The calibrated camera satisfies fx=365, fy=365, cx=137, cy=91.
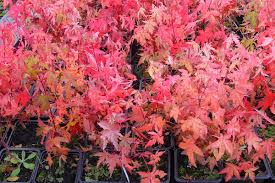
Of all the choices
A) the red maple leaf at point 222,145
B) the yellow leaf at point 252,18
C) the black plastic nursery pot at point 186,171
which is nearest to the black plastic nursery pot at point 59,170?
the black plastic nursery pot at point 186,171

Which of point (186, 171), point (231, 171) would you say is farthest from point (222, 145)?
point (186, 171)

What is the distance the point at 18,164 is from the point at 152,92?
1.12m

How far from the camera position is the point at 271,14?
2920 mm

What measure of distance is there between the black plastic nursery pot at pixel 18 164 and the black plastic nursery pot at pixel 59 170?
0.15ft

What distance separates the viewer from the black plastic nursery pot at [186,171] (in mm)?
2470

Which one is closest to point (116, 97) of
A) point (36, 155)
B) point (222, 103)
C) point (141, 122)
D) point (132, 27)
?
point (141, 122)

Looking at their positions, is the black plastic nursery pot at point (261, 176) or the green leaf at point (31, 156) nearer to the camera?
the black plastic nursery pot at point (261, 176)

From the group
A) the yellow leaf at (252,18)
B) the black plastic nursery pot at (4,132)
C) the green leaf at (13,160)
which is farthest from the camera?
the yellow leaf at (252,18)

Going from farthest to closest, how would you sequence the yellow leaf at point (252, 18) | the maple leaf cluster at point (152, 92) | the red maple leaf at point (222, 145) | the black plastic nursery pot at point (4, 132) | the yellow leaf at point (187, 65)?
the yellow leaf at point (252, 18)
the black plastic nursery pot at point (4, 132)
the yellow leaf at point (187, 65)
the maple leaf cluster at point (152, 92)
the red maple leaf at point (222, 145)

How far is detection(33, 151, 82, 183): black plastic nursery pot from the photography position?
260cm

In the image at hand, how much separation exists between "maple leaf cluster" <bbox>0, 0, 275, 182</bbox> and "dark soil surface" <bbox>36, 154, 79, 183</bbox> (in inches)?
6.0

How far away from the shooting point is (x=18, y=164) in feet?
8.83

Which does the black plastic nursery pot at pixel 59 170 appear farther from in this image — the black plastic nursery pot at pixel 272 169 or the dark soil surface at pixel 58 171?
the black plastic nursery pot at pixel 272 169

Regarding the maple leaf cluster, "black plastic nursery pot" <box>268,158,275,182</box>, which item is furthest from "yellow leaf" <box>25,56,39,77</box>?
"black plastic nursery pot" <box>268,158,275,182</box>
